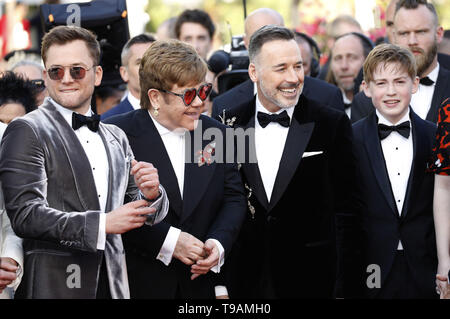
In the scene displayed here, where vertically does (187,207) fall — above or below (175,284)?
above

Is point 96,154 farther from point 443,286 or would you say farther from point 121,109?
point 121,109

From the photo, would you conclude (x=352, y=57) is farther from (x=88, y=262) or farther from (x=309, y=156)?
(x=88, y=262)

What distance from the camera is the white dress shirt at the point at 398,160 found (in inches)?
196

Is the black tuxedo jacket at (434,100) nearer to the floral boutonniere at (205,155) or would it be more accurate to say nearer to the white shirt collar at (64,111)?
the floral boutonniere at (205,155)

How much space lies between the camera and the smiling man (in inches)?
187

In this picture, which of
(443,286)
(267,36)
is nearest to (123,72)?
(267,36)

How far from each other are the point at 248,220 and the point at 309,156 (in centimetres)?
54

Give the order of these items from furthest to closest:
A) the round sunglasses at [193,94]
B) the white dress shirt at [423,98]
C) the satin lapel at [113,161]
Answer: the white dress shirt at [423,98] → the round sunglasses at [193,94] → the satin lapel at [113,161]

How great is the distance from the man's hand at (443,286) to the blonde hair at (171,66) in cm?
176

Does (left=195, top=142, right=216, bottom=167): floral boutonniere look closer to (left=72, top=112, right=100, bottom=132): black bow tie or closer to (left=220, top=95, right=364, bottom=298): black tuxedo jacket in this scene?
(left=220, top=95, right=364, bottom=298): black tuxedo jacket

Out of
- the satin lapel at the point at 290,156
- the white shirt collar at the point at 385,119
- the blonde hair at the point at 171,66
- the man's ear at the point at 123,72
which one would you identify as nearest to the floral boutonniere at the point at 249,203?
the satin lapel at the point at 290,156

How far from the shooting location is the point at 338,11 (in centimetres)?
1260

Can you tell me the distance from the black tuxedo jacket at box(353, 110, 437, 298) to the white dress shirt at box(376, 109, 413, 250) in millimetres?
50

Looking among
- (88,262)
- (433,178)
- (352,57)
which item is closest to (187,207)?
(88,262)
